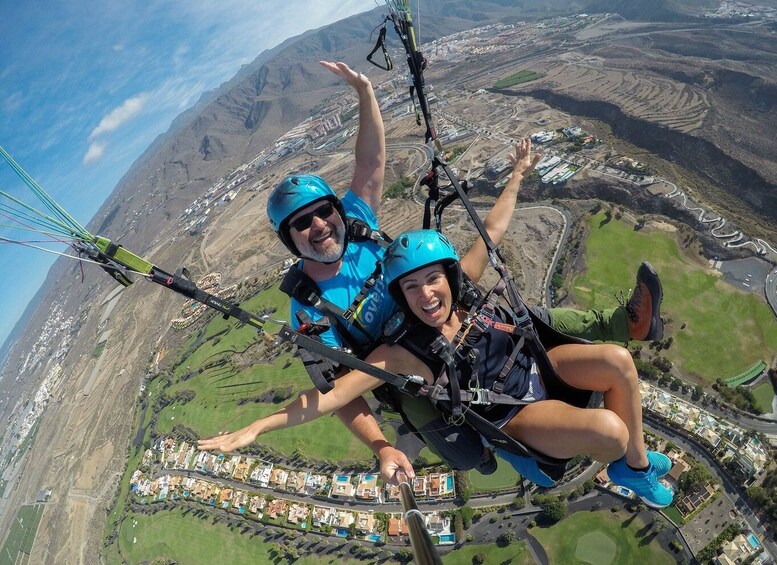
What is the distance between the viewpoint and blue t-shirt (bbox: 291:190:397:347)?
3205 millimetres

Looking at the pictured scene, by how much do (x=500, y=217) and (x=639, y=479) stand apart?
2566 mm

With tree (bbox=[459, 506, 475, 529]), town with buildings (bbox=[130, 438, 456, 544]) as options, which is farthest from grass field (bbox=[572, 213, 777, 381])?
town with buildings (bbox=[130, 438, 456, 544])

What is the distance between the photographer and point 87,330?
52969 millimetres

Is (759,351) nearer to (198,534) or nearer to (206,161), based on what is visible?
(198,534)

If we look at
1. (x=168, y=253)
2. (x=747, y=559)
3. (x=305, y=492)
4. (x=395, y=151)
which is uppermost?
(x=168, y=253)

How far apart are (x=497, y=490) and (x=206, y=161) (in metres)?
101

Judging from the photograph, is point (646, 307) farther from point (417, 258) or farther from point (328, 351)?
point (328, 351)

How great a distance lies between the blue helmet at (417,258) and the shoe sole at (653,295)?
5.03 ft

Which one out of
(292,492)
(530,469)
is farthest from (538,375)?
(292,492)

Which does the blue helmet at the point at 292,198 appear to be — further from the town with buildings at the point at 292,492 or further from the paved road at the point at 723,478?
the paved road at the point at 723,478

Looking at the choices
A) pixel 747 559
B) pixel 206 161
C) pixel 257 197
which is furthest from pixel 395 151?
pixel 206 161

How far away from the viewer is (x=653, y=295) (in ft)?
10.2

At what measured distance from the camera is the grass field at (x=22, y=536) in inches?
1142

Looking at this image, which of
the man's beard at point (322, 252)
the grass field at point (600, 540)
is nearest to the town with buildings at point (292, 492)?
the grass field at point (600, 540)
